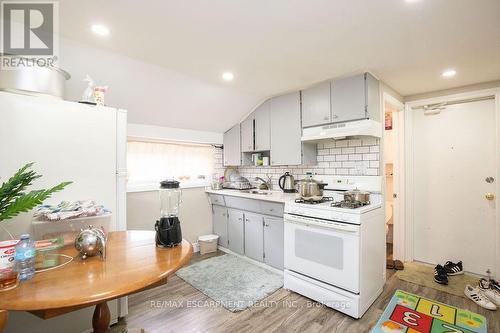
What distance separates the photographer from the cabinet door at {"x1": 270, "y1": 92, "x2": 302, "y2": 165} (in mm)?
3145

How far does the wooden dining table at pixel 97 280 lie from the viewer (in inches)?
34.8

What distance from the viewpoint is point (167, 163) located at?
3.67 meters

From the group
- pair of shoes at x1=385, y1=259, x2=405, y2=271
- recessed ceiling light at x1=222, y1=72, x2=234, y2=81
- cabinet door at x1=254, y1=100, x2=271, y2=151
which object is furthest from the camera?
cabinet door at x1=254, y1=100, x2=271, y2=151

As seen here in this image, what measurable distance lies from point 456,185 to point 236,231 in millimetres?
2881

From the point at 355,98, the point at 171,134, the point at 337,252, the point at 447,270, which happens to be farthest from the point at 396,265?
the point at 171,134

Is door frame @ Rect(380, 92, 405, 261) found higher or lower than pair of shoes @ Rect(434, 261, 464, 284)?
higher

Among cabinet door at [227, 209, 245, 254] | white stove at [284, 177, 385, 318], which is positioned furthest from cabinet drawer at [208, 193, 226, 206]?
white stove at [284, 177, 385, 318]

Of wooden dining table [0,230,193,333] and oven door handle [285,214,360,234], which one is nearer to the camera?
wooden dining table [0,230,193,333]

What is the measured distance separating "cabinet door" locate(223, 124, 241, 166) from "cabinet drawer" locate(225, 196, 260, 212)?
0.69 metres

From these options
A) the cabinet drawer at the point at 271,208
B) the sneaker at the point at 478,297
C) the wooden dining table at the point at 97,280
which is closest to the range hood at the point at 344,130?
the cabinet drawer at the point at 271,208

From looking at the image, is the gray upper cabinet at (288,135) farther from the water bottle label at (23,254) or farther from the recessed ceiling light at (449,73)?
the water bottle label at (23,254)

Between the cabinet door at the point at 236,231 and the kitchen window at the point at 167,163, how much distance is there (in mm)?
808

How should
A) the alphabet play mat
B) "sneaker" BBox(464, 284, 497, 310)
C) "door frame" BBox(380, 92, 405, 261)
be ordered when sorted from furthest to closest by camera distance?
"door frame" BBox(380, 92, 405, 261) → "sneaker" BBox(464, 284, 497, 310) → the alphabet play mat

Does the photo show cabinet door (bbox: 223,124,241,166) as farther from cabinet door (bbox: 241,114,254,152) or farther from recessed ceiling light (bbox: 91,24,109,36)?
recessed ceiling light (bbox: 91,24,109,36)
